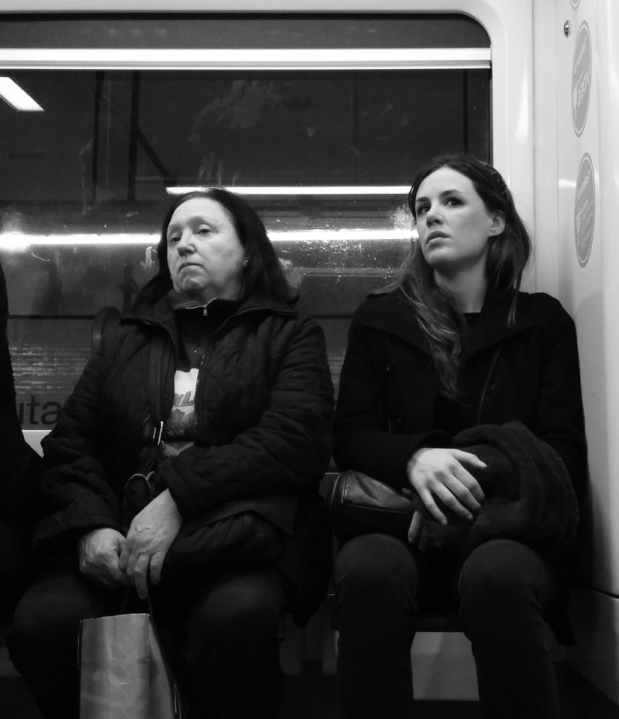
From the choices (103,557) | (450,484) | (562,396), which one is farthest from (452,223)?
(103,557)

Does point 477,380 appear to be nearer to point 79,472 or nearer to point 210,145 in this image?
point 79,472

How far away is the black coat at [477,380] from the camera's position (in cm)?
215

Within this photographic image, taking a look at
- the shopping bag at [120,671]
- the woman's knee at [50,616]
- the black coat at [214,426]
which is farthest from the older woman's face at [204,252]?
the shopping bag at [120,671]

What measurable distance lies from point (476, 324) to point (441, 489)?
0.61 meters

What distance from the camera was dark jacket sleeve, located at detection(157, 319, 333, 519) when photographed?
6.32 feet

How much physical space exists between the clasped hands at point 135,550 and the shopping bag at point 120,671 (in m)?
0.20

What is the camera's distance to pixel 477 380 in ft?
7.34

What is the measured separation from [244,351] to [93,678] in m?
0.92

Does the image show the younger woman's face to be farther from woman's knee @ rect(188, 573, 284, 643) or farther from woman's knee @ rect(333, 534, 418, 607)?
woman's knee @ rect(188, 573, 284, 643)

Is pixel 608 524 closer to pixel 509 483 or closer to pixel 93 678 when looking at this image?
pixel 509 483

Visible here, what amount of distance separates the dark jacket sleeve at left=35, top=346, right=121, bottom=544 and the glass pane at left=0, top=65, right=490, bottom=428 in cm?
54

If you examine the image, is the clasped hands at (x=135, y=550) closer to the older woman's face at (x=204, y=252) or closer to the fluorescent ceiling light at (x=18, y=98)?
the older woman's face at (x=204, y=252)

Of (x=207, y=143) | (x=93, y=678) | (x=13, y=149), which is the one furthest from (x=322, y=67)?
(x=93, y=678)

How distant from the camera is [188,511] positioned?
6.28 feet
